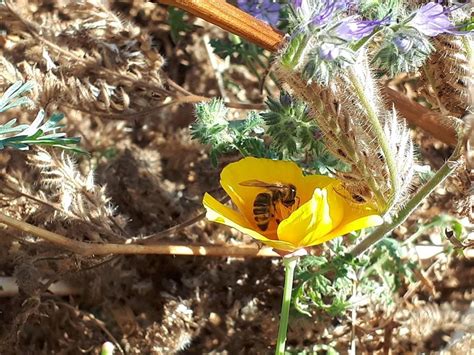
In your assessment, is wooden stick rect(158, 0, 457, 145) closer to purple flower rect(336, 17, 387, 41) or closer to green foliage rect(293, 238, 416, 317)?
purple flower rect(336, 17, 387, 41)

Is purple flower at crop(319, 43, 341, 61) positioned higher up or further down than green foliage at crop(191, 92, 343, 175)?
higher up

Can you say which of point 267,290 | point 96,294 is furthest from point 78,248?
point 267,290

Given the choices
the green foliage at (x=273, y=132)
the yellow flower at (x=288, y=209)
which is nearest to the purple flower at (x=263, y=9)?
the green foliage at (x=273, y=132)

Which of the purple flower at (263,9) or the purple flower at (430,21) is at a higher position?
the purple flower at (430,21)

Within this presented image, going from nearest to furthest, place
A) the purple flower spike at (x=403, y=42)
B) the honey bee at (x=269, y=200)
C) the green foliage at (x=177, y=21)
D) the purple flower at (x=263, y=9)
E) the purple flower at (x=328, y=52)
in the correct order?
the purple flower at (x=328, y=52) < the purple flower spike at (x=403, y=42) < the honey bee at (x=269, y=200) < the purple flower at (x=263, y=9) < the green foliage at (x=177, y=21)

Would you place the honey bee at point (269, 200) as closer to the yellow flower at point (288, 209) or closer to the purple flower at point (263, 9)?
the yellow flower at point (288, 209)

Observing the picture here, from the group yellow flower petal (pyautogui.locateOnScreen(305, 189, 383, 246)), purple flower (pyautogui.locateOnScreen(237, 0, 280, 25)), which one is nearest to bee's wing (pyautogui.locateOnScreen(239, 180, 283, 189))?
yellow flower petal (pyautogui.locateOnScreen(305, 189, 383, 246))

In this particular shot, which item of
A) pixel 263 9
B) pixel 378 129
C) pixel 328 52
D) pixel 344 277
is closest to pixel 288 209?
pixel 378 129

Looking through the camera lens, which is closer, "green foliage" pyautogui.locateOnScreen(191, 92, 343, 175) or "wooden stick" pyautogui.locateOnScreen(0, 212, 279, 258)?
"green foliage" pyautogui.locateOnScreen(191, 92, 343, 175)
